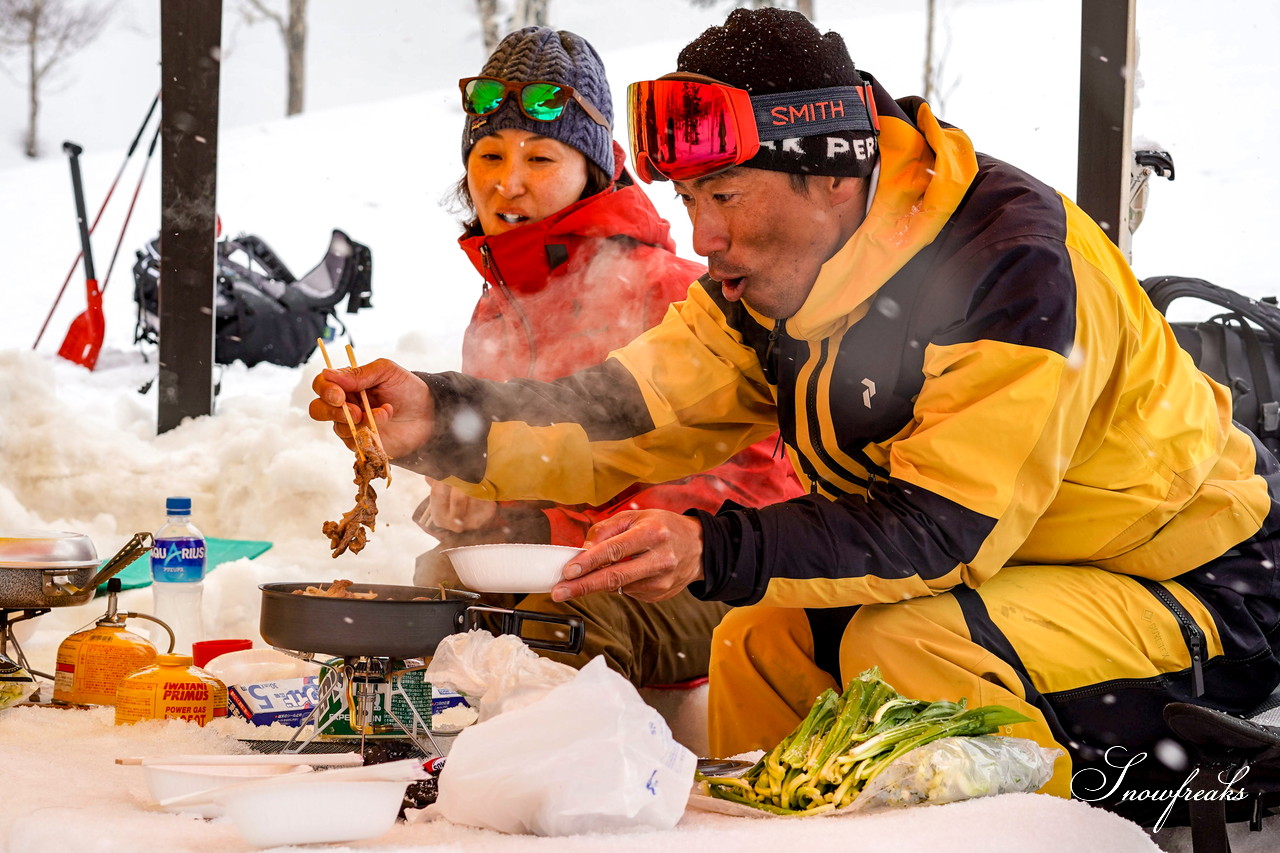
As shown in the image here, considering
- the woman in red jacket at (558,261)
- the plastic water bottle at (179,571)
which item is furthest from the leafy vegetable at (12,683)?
the woman in red jacket at (558,261)

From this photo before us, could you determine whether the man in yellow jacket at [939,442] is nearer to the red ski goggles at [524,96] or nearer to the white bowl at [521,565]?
the white bowl at [521,565]

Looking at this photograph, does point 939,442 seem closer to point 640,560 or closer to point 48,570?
point 640,560

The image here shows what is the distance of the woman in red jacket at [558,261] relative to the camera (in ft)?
9.81

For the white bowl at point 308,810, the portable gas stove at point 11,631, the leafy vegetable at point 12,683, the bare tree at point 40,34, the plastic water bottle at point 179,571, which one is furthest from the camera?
the bare tree at point 40,34

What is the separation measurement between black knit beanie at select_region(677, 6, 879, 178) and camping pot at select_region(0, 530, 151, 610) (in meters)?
1.51

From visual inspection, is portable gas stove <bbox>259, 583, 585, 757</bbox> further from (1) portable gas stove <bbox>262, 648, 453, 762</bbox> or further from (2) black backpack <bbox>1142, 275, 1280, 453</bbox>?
(2) black backpack <bbox>1142, 275, 1280, 453</bbox>

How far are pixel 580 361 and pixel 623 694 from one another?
73.2 inches

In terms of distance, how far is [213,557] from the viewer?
4.03 meters

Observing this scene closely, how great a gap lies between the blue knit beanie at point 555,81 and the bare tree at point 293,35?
3820mm

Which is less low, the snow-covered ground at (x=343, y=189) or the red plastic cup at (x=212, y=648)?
the snow-covered ground at (x=343, y=189)

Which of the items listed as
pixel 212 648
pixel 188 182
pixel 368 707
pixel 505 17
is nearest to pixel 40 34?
pixel 188 182

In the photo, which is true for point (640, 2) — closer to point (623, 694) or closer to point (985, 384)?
point (985, 384)

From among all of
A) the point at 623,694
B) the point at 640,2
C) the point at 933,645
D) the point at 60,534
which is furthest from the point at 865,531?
the point at 640,2

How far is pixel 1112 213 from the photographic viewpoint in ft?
12.4
